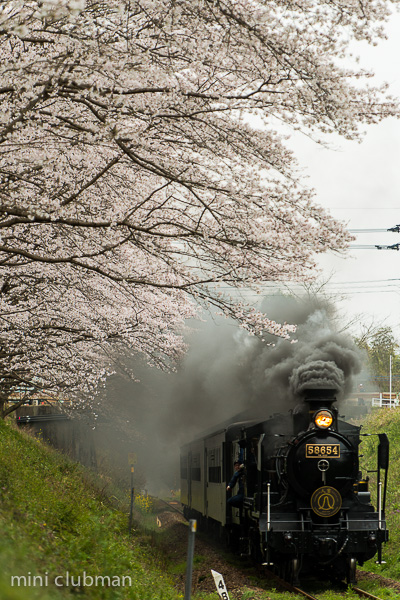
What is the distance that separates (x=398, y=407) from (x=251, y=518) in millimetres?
20289

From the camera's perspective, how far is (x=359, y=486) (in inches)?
458

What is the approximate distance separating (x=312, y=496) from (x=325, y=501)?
231 millimetres

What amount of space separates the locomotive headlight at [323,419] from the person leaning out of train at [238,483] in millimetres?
2463

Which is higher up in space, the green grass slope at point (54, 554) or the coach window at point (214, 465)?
the coach window at point (214, 465)

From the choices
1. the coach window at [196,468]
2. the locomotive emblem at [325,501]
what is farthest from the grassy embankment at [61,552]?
the coach window at [196,468]

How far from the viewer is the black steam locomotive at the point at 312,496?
10664 mm

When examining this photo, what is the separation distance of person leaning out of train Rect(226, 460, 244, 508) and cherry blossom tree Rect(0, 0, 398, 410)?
370cm

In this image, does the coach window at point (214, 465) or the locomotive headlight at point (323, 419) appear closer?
the locomotive headlight at point (323, 419)

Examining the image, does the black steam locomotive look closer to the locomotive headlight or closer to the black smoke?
the locomotive headlight

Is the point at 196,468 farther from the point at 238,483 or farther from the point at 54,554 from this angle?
the point at 54,554

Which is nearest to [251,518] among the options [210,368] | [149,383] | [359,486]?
[359,486]

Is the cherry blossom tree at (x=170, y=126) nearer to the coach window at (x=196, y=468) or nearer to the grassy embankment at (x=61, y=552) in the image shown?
the grassy embankment at (x=61, y=552)

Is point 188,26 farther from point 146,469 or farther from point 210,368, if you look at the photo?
point 146,469

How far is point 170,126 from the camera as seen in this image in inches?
318
